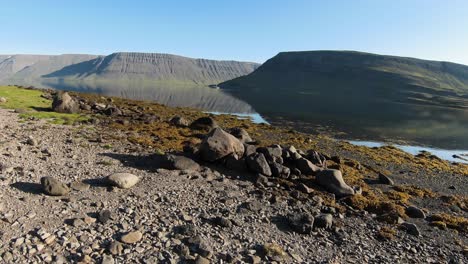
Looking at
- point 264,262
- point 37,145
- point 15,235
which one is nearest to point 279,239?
point 264,262

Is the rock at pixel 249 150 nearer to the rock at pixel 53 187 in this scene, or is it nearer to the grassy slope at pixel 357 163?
the grassy slope at pixel 357 163

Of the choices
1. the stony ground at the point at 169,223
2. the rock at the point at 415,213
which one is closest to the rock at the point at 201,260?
the stony ground at the point at 169,223

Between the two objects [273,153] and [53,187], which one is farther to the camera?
[273,153]

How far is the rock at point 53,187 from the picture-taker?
60.6 ft

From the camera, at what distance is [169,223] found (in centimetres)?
1722

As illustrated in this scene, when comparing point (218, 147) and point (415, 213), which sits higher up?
point (218, 147)

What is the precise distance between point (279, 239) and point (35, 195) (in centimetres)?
1319

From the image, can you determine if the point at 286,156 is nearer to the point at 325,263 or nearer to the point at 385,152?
the point at 325,263

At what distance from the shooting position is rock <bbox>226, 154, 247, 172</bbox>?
2673 centimetres

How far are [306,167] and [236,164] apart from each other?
598cm

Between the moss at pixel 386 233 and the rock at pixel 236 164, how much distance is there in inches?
423

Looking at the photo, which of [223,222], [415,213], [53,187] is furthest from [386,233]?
[53,187]

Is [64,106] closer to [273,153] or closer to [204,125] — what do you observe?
[204,125]

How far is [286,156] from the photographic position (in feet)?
95.7
